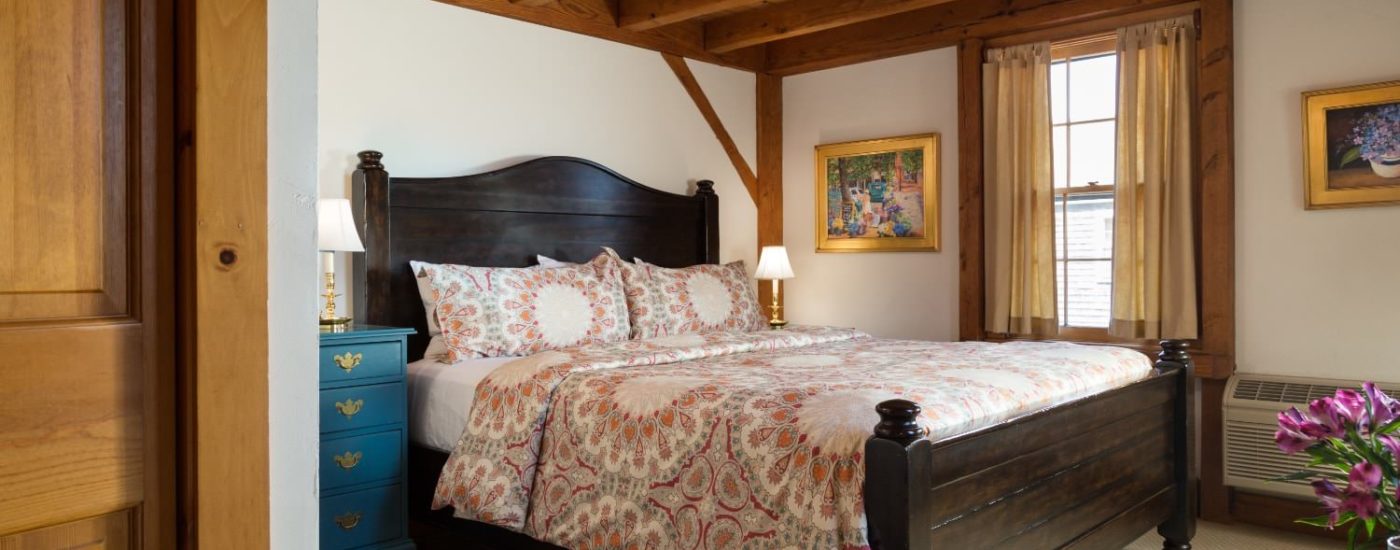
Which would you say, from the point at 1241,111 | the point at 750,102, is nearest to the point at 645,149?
the point at 750,102

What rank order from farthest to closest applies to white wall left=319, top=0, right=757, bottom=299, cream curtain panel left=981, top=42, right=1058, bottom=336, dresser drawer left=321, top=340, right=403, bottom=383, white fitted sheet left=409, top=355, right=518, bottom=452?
cream curtain panel left=981, top=42, right=1058, bottom=336, white wall left=319, top=0, right=757, bottom=299, white fitted sheet left=409, top=355, right=518, bottom=452, dresser drawer left=321, top=340, right=403, bottom=383

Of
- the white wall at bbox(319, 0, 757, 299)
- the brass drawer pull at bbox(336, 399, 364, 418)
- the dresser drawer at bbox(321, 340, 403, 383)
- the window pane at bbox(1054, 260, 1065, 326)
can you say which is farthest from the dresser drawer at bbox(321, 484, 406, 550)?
the window pane at bbox(1054, 260, 1065, 326)

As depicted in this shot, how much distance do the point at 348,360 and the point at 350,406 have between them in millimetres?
152

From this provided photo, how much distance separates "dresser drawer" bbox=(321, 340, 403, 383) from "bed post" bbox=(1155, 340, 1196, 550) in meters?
2.66

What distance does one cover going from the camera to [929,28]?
196 inches

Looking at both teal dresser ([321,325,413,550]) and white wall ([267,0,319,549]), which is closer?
white wall ([267,0,319,549])

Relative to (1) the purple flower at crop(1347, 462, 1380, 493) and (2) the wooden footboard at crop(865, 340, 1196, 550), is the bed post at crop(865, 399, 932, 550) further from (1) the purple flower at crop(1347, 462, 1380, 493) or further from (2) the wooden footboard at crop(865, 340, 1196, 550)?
(1) the purple flower at crop(1347, 462, 1380, 493)

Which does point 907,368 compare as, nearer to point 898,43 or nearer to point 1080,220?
point 1080,220

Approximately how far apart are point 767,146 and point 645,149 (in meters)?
0.92

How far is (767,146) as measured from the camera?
571cm

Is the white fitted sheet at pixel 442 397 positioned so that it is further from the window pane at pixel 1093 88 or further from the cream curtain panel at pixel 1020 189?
the window pane at pixel 1093 88

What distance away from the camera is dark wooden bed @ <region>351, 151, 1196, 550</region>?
86.8 inches

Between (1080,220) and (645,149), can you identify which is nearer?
(1080,220)

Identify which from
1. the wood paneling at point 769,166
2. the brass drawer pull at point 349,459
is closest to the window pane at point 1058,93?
the wood paneling at point 769,166
